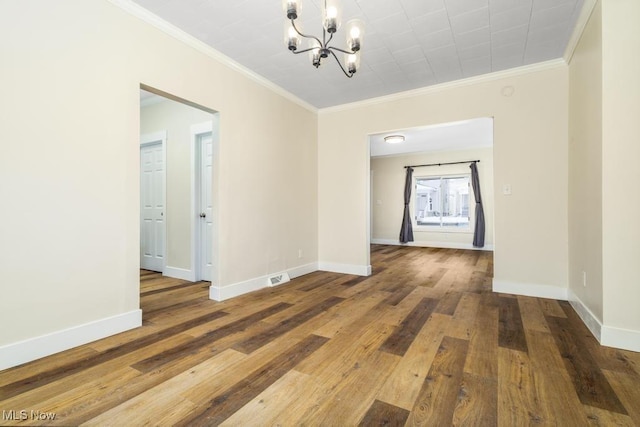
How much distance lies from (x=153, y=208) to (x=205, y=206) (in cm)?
127

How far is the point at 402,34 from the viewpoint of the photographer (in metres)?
2.79

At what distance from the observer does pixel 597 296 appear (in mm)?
2279

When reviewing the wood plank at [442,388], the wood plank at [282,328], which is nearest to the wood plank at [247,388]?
the wood plank at [282,328]

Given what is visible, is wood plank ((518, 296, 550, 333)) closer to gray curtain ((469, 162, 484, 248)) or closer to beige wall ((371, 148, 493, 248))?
gray curtain ((469, 162, 484, 248))

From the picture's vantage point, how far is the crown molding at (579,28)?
2.33 meters

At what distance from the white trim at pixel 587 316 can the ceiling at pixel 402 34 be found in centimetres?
253

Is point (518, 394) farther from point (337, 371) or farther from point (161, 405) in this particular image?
point (161, 405)

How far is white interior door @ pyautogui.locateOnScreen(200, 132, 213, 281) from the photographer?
418 cm

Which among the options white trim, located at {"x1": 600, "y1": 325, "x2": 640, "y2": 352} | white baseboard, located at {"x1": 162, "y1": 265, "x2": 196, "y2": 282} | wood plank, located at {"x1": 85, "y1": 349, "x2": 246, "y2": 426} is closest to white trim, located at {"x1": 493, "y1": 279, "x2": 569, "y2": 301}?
white trim, located at {"x1": 600, "y1": 325, "x2": 640, "y2": 352}

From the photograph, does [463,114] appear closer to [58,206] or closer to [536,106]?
[536,106]

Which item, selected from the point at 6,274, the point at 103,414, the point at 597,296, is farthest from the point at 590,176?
the point at 6,274

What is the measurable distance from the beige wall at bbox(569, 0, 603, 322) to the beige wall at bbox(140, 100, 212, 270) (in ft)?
14.0

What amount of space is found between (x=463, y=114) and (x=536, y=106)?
758 millimetres

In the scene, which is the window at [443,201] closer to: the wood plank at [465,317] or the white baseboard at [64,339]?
the wood plank at [465,317]
